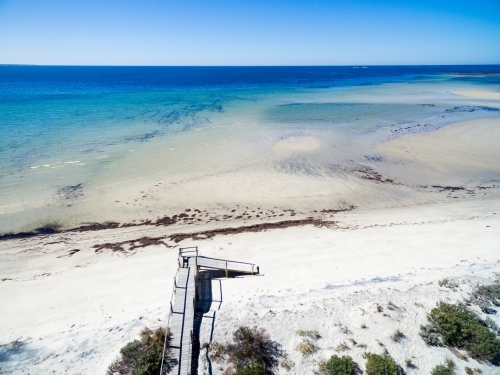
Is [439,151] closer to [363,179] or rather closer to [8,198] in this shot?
[363,179]

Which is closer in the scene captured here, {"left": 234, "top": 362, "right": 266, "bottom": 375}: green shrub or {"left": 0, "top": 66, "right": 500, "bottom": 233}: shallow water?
{"left": 234, "top": 362, "right": 266, "bottom": 375}: green shrub

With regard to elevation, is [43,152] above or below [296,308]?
above

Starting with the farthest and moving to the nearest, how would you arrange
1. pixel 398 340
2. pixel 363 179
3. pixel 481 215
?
pixel 363 179 → pixel 481 215 → pixel 398 340

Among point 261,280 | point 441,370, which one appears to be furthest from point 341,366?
point 261,280

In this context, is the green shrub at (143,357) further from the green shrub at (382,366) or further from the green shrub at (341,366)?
the green shrub at (382,366)

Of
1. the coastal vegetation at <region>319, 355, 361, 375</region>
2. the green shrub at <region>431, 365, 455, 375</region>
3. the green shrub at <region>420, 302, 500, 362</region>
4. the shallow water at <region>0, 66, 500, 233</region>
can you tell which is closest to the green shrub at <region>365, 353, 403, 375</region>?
the coastal vegetation at <region>319, 355, 361, 375</region>

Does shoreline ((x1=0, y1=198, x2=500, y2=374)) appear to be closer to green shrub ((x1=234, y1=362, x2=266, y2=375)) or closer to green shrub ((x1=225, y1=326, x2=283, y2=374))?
green shrub ((x1=225, y1=326, x2=283, y2=374))

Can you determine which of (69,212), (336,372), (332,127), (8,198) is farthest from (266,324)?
(332,127)
